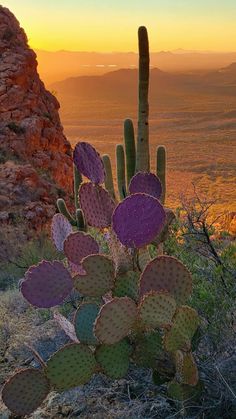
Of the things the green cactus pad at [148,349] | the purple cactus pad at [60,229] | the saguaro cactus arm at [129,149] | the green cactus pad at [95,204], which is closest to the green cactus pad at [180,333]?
the green cactus pad at [148,349]

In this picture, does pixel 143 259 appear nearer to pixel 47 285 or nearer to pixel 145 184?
pixel 145 184

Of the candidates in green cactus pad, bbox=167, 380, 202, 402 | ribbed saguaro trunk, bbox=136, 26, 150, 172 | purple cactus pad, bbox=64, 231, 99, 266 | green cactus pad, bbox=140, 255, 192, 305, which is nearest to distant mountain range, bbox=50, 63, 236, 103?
ribbed saguaro trunk, bbox=136, 26, 150, 172

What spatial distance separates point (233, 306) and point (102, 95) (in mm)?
Answer: 100501

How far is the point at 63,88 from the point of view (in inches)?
4432

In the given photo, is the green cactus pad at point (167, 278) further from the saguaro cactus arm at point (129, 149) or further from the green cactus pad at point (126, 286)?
the saguaro cactus arm at point (129, 149)

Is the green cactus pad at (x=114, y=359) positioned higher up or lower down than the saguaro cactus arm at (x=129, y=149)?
lower down

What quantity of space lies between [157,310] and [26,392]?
83 centimetres

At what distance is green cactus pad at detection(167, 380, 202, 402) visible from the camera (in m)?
3.19

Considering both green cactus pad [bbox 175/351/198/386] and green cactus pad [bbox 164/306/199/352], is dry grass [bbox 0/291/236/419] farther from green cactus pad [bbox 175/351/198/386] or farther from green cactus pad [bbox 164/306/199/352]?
green cactus pad [bbox 164/306/199/352]

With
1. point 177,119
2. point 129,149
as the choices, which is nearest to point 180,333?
point 129,149

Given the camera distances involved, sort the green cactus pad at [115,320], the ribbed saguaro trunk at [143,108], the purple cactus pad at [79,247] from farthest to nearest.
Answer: the ribbed saguaro trunk at [143,108] → the purple cactus pad at [79,247] → the green cactus pad at [115,320]

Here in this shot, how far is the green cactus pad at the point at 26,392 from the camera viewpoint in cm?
314

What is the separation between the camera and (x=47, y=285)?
3365mm

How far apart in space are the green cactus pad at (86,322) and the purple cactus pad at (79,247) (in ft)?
0.95
